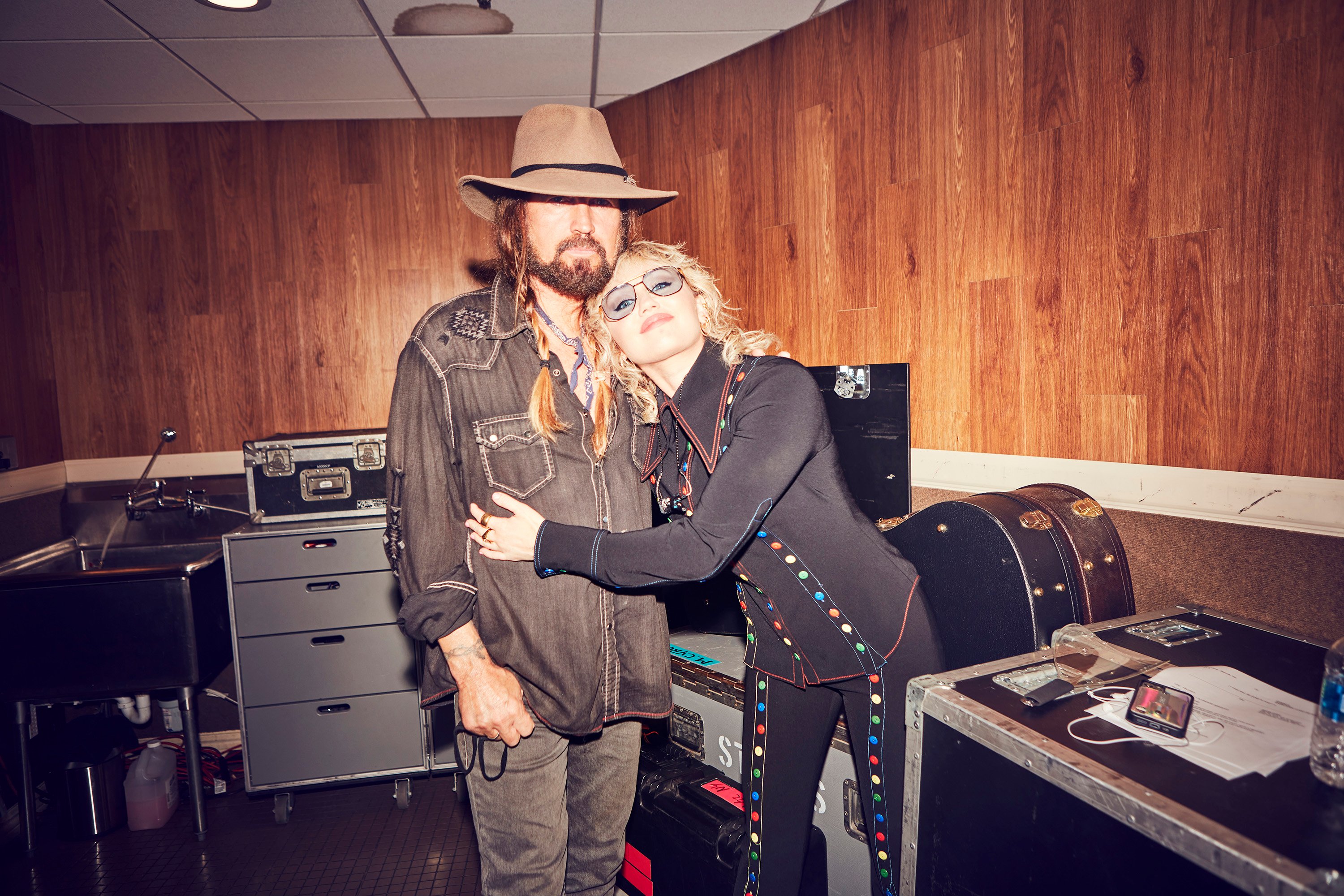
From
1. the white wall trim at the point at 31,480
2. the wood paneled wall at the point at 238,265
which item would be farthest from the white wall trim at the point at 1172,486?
the white wall trim at the point at 31,480

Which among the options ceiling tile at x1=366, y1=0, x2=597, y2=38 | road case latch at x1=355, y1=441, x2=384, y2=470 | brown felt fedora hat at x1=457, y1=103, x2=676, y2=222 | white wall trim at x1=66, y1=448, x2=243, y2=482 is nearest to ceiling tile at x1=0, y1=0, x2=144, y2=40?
ceiling tile at x1=366, y1=0, x2=597, y2=38

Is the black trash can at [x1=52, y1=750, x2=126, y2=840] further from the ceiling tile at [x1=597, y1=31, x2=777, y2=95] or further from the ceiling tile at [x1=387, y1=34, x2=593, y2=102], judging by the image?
the ceiling tile at [x1=597, y1=31, x2=777, y2=95]

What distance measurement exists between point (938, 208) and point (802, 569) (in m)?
1.58

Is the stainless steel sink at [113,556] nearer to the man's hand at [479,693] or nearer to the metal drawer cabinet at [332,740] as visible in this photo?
the metal drawer cabinet at [332,740]

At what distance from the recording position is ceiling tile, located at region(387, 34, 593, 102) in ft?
8.77

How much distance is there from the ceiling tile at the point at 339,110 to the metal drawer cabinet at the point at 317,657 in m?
1.96

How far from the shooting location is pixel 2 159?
10.00ft

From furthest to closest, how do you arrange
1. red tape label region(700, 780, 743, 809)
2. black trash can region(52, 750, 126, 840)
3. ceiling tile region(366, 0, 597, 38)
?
black trash can region(52, 750, 126, 840) < ceiling tile region(366, 0, 597, 38) < red tape label region(700, 780, 743, 809)

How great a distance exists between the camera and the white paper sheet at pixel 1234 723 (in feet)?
3.13

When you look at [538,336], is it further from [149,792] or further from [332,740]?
[149,792]

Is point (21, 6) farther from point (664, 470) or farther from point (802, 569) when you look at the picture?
point (802, 569)

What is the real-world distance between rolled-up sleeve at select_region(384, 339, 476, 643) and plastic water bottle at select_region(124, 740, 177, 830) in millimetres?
2297

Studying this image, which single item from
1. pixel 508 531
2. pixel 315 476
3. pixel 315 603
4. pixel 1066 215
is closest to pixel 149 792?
pixel 315 603

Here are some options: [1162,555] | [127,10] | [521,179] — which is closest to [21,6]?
[127,10]
